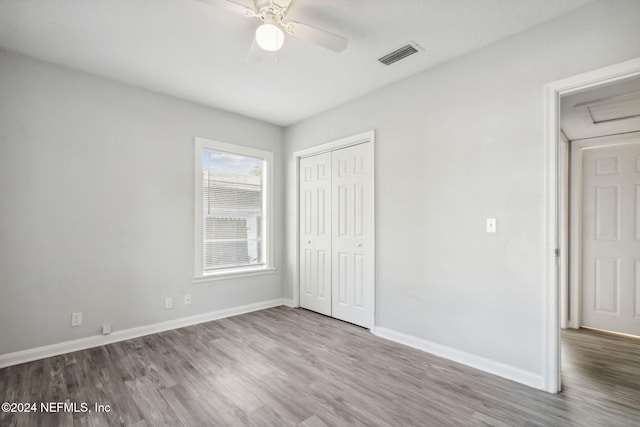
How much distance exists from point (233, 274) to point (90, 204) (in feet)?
5.91

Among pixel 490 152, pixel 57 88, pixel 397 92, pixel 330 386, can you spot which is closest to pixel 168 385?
pixel 330 386

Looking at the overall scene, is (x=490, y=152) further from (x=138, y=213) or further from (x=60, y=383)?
(x=60, y=383)

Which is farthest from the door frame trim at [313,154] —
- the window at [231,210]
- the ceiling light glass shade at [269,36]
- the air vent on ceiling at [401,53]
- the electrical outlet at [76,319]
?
the electrical outlet at [76,319]

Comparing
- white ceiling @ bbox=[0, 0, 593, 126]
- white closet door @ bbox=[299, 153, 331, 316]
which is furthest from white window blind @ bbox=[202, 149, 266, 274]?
white ceiling @ bbox=[0, 0, 593, 126]

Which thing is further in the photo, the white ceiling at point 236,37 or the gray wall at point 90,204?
the gray wall at point 90,204

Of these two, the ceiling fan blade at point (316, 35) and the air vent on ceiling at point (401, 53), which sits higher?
the air vent on ceiling at point (401, 53)

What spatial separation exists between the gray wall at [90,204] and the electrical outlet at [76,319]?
0.13 ft

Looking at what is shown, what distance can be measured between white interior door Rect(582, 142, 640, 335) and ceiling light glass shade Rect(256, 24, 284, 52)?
4.05 metres

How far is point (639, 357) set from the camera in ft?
A: 9.27

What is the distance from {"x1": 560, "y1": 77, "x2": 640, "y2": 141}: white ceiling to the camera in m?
2.60

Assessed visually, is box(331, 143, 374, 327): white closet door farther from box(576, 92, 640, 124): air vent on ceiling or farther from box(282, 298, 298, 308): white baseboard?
box(576, 92, 640, 124): air vent on ceiling

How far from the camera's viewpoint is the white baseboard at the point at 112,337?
8.74ft

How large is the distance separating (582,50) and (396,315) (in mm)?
2696

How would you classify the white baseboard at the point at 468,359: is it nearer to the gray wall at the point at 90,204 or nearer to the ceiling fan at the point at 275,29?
the gray wall at the point at 90,204
